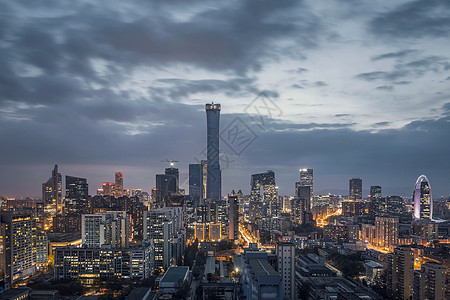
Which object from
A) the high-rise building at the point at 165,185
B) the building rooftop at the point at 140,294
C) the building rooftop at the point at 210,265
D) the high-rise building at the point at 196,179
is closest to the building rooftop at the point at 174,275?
the building rooftop at the point at 140,294

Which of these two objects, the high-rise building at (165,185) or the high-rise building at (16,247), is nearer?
the high-rise building at (16,247)

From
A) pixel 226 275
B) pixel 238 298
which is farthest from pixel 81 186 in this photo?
pixel 238 298

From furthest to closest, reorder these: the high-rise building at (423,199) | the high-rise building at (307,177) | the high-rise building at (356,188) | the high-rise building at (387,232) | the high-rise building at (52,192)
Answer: the high-rise building at (307,177), the high-rise building at (356,188), the high-rise building at (423,199), the high-rise building at (52,192), the high-rise building at (387,232)

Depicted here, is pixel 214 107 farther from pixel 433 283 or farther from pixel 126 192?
pixel 433 283

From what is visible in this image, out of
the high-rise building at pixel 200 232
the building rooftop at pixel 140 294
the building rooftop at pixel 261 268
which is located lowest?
the high-rise building at pixel 200 232

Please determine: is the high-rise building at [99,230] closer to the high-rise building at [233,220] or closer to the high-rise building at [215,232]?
the high-rise building at [215,232]

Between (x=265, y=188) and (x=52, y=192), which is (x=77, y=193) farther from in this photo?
(x=265, y=188)

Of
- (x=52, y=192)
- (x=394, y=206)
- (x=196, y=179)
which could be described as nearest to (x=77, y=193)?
(x=52, y=192)

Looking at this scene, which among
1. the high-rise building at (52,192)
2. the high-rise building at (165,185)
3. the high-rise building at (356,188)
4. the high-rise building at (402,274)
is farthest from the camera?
the high-rise building at (356,188)
